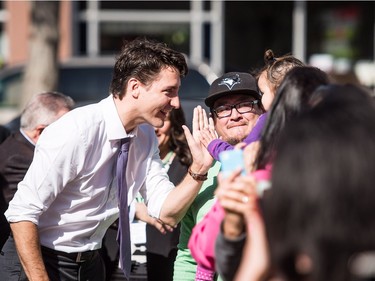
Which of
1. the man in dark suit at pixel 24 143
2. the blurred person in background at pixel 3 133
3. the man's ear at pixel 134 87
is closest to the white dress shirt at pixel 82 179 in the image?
the man's ear at pixel 134 87

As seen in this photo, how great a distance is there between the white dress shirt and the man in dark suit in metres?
0.80

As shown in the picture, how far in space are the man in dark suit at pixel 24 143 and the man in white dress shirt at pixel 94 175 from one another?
52 cm

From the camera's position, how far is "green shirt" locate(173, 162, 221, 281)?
4074 millimetres

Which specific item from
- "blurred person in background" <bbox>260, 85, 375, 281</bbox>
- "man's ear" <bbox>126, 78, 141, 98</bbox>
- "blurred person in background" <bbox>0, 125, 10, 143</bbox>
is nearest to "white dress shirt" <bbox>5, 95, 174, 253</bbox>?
"man's ear" <bbox>126, 78, 141, 98</bbox>

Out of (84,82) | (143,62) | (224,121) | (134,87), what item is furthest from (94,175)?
(84,82)

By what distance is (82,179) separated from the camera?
4.01 meters

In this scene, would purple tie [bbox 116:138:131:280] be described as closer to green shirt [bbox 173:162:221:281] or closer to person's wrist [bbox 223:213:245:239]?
green shirt [bbox 173:162:221:281]

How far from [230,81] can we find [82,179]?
95 cm

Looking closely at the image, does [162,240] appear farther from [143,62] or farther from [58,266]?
[143,62]

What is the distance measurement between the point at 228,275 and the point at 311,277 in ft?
1.66

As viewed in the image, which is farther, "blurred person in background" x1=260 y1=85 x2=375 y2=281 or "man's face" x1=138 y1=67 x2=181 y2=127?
"man's face" x1=138 y1=67 x2=181 y2=127

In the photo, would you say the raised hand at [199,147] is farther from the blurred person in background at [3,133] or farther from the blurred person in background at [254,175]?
the blurred person in background at [3,133]

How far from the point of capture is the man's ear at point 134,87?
4.12 meters

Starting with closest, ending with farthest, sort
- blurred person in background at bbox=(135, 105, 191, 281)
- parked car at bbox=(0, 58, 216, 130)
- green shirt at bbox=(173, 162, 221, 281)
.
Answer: green shirt at bbox=(173, 162, 221, 281)
blurred person in background at bbox=(135, 105, 191, 281)
parked car at bbox=(0, 58, 216, 130)
